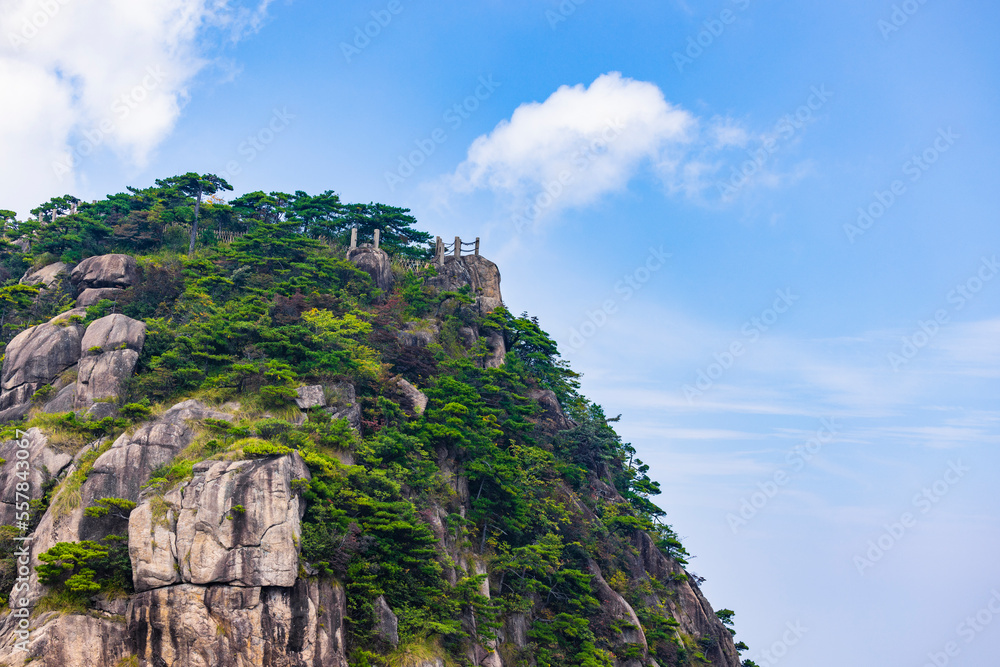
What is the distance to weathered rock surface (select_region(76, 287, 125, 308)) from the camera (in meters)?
29.5

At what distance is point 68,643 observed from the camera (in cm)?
1767

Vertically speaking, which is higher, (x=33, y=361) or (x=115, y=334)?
(x=115, y=334)

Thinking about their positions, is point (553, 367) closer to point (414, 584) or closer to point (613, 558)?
point (613, 558)

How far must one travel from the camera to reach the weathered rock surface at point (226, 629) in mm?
17875

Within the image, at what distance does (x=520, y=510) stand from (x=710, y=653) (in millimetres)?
13531

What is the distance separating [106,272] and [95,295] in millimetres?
1438

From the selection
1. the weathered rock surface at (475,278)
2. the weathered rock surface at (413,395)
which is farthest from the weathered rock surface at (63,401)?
the weathered rock surface at (475,278)

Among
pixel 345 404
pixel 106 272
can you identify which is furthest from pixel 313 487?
pixel 106 272

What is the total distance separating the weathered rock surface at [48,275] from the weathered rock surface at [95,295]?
2741 mm

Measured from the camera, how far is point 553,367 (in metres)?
38.2

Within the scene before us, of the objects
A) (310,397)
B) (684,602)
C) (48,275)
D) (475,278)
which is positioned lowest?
(684,602)

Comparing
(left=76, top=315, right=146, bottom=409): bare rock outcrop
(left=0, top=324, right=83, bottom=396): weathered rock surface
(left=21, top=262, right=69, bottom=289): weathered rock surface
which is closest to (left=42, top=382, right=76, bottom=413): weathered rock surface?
(left=76, top=315, right=146, bottom=409): bare rock outcrop

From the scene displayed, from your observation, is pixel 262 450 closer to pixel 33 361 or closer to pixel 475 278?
pixel 33 361

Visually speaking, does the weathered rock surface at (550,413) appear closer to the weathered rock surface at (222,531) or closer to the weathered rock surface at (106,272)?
the weathered rock surface at (222,531)
